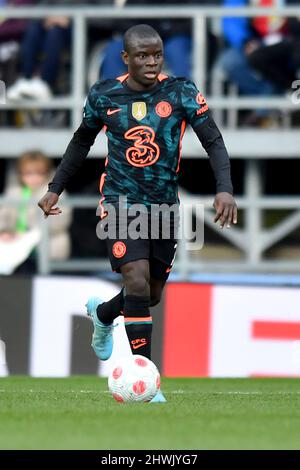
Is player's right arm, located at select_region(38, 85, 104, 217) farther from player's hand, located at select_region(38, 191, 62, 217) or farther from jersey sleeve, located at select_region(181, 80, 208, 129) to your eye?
jersey sleeve, located at select_region(181, 80, 208, 129)

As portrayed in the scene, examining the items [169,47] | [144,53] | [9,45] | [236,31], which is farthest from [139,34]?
[9,45]

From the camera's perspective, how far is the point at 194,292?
12.5m

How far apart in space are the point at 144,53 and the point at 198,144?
636cm

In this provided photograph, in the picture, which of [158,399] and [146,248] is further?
[146,248]

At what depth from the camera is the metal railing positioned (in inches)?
553

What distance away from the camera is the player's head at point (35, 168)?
1373cm

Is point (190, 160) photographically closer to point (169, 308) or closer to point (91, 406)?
point (169, 308)

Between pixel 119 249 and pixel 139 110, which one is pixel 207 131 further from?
pixel 119 249

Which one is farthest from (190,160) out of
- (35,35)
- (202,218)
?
(35,35)

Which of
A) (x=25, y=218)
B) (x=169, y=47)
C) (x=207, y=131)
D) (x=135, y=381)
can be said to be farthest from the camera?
(x=169, y=47)

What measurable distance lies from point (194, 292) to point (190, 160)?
10.9ft

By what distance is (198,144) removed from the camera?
47.5ft

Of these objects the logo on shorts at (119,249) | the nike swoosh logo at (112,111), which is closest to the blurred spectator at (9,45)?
the nike swoosh logo at (112,111)

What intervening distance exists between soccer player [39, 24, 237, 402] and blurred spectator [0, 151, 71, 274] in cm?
508
